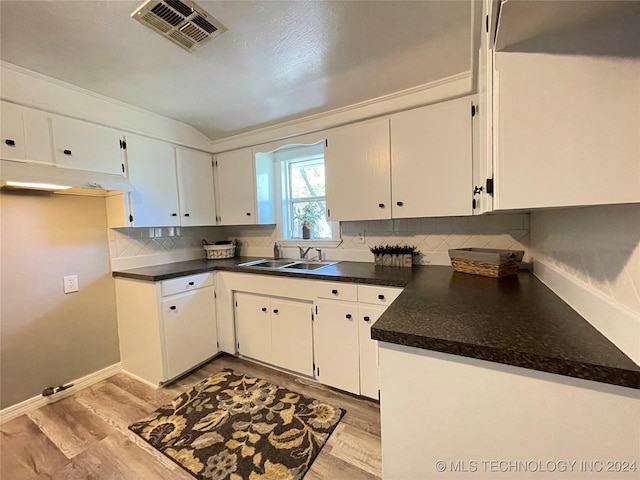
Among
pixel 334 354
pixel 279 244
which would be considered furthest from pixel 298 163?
pixel 334 354

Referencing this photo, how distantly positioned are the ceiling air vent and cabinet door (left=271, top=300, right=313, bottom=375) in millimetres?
1818

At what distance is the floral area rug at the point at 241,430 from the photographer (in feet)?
4.64

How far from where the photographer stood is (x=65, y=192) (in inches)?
82.3

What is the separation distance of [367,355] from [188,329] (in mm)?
1551

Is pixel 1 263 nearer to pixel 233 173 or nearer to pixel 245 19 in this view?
pixel 233 173

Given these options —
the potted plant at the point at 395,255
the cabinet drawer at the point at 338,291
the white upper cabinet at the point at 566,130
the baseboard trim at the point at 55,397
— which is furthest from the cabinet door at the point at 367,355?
the baseboard trim at the point at 55,397

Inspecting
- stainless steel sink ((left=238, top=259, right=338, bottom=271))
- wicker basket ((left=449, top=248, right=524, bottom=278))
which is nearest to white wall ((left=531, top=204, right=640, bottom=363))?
wicker basket ((left=449, top=248, right=524, bottom=278))

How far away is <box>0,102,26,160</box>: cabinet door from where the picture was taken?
1.61 meters

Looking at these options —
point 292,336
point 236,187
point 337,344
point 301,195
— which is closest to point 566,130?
point 337,344

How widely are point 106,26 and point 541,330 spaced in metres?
2.38

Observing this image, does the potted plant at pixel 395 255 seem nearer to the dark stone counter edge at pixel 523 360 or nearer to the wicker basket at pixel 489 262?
the wicker basket at pixel 489 262

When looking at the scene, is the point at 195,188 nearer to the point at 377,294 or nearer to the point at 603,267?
the point at 377,294

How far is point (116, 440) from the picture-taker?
5.32 ft

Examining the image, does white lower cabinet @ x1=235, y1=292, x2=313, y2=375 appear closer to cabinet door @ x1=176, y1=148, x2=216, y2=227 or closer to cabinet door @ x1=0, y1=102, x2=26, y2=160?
cabinet door @ x1=176, y1=148, x2=216, y2=227
